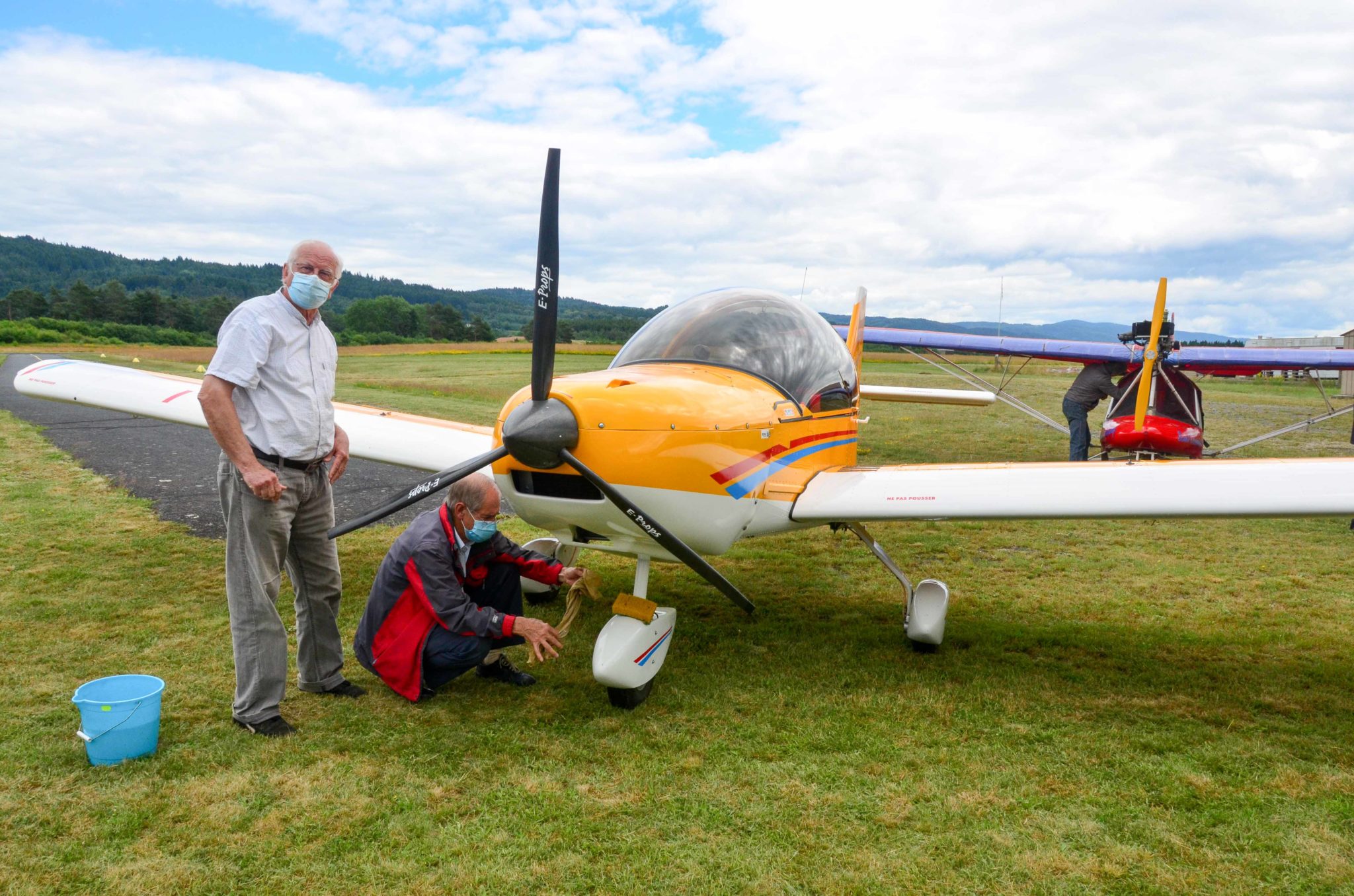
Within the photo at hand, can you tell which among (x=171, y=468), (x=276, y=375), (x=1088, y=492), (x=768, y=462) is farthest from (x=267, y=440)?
(x=171, y=468)

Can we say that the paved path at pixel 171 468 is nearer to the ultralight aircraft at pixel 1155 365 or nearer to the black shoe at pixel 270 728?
the black shoe at pixel 270 728

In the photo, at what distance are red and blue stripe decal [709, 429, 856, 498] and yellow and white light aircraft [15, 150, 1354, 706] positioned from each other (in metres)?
0.01

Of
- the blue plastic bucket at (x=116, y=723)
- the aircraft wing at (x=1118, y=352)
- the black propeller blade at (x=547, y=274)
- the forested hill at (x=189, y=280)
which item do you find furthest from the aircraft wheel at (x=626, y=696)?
the forested hill at (x=189, y=280)

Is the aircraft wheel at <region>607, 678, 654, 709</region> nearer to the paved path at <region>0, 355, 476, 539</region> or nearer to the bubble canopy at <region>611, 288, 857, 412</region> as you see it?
the bubble canopy at <region>611, 288, 857, 412</region>

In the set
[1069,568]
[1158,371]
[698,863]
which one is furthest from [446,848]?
[1158,371]

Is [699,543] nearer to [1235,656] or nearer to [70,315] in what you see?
[1235,656]

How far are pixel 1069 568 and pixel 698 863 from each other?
5.31 m

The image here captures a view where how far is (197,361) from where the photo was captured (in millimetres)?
39938

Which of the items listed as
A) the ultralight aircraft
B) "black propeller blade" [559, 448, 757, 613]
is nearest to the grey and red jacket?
"black propeller blade" [559, 448, 757, 613]

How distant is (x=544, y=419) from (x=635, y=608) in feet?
3.79

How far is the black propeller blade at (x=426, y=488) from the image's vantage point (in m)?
3.46

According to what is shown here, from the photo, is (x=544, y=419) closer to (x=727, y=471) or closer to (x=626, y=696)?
(x=727, y=471)

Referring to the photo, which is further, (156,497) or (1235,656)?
(156,497)

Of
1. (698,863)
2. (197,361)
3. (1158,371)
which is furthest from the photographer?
(197,361)
